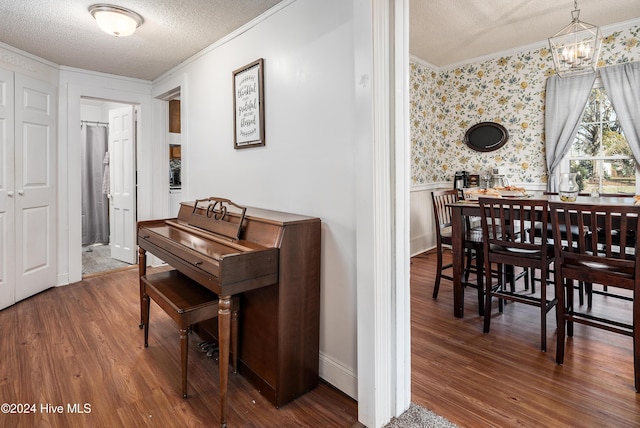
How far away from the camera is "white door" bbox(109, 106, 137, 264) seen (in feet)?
14.4

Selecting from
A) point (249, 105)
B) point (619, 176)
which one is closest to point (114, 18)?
point (249, 105)

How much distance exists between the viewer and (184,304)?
1862 mm

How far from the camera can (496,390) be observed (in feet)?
6.03

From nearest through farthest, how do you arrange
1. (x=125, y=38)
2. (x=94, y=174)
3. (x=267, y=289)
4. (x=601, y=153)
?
(x=267, y=289) < (x=125, y=38) < (x=601, y=153) < (x=94, y=174)

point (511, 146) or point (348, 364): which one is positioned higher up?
point (511, 146)

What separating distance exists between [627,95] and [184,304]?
4701 mm

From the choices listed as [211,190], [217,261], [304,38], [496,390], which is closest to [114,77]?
[211,190]

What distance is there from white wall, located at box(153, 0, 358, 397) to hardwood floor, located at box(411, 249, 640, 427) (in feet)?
1.89

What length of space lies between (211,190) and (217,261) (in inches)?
66.1

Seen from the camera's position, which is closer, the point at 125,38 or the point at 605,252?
the point at 605,252

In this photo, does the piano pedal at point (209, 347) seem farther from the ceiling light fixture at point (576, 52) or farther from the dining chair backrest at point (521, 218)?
the ceiling light fixture at point (576, 52)

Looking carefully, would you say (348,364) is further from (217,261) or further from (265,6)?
(265,6)

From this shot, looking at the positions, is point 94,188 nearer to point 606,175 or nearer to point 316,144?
point 316,144

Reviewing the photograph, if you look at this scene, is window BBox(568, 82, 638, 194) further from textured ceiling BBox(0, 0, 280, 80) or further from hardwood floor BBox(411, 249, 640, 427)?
textured ceiling BBox(0, 0, 280, 80)
